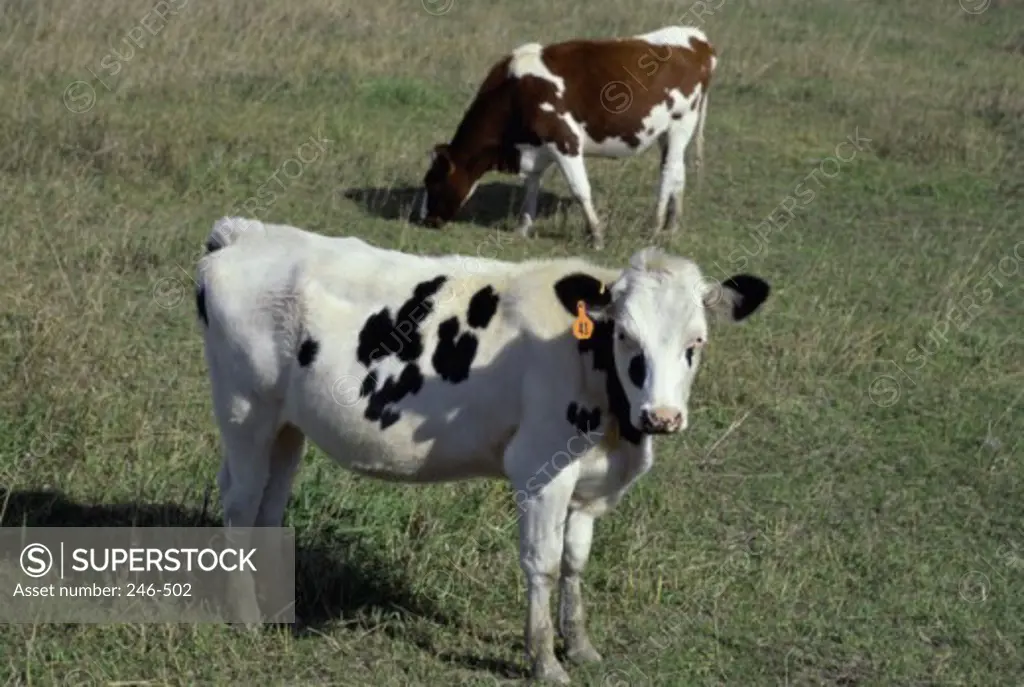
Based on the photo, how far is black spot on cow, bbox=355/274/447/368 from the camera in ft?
18.7

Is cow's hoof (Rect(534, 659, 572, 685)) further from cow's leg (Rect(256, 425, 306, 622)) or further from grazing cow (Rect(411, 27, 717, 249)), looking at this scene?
grazing cow (Rect(411, 27, 717, 249))

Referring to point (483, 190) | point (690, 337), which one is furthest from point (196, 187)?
point (690, 337)

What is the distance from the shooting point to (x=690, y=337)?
5238mm

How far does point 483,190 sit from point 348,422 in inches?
350

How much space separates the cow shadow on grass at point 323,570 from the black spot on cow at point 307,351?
3.26 feet

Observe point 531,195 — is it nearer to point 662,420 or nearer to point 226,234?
point 226,234

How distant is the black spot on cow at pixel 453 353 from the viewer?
18.4 feet

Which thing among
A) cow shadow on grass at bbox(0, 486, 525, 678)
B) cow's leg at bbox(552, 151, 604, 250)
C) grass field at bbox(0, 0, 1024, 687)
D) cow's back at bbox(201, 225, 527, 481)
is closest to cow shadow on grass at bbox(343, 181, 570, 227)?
grass field at bbox(0, 0, 1024, 687)

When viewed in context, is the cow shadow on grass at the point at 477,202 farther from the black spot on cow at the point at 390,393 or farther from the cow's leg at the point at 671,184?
the black spot on cow at the point at 390,393

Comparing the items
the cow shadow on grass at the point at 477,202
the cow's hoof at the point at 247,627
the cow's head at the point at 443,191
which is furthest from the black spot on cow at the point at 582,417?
the cow's head at the point at 443,191

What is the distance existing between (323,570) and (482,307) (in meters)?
1.40

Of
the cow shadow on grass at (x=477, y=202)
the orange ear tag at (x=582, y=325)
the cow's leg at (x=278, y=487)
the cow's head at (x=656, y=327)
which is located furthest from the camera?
the cow shadow on grass at (x=477, y=202)

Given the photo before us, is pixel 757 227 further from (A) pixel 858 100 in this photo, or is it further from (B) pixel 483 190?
(A) pixel 858 100

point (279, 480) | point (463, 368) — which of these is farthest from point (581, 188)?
point (463, 368)
